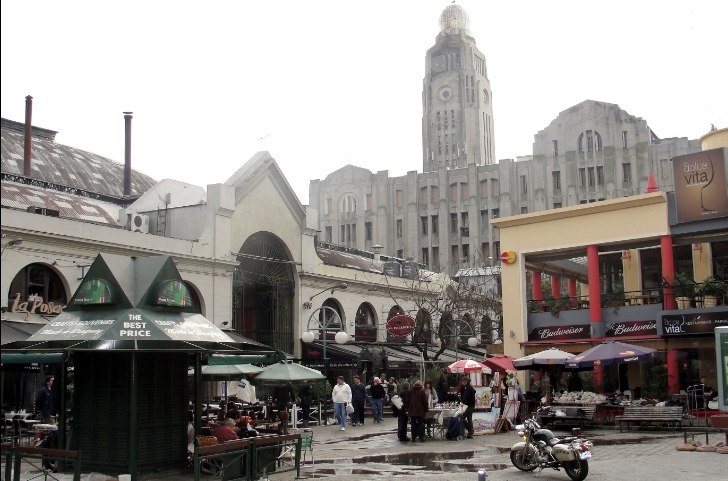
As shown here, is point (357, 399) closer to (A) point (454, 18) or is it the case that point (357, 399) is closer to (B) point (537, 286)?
(B) point (537, 286)

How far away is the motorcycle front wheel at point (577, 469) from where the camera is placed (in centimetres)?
1323

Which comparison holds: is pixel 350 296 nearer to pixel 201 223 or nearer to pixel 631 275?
pixel 201 223

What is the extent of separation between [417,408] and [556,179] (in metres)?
58.2

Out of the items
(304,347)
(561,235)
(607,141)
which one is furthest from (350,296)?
(607,141)

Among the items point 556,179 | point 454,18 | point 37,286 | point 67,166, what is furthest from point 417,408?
point 454,18

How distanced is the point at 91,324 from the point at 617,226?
2246cm

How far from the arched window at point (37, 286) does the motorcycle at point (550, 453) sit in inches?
692

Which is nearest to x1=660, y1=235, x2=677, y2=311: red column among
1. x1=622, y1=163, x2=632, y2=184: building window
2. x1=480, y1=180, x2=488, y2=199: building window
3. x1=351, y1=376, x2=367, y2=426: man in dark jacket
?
x1=351, y1=376, x2=367, y2=426: man in dark jacket

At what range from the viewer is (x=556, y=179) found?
249 ft

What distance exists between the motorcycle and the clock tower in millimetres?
89869

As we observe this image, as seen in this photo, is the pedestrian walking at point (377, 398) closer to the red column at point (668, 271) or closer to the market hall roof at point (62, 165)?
the red column at point (668, 271)

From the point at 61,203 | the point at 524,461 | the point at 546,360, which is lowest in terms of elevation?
the point at 524,461

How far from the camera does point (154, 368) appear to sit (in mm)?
12992

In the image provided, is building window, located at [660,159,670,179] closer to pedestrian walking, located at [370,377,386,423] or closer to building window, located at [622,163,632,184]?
building window, located at [622,163,632,184]
